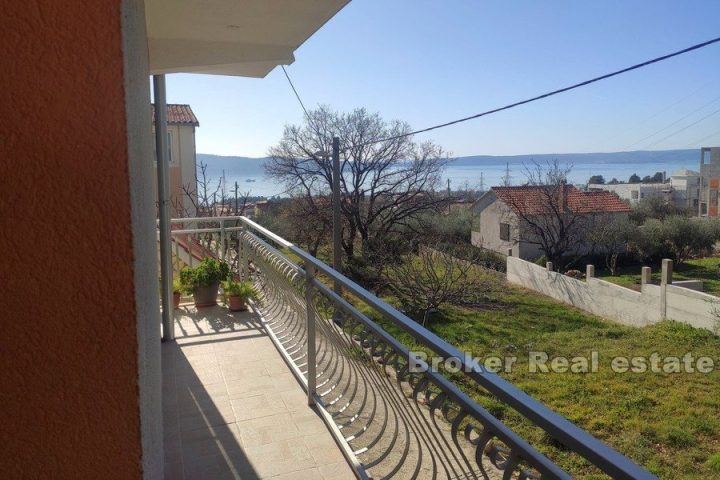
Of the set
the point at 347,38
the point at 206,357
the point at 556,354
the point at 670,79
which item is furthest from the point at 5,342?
the point at 670,79

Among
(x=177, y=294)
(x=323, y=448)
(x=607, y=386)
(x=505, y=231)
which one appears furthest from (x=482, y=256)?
(x=323, y=448)

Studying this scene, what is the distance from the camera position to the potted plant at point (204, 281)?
17.2 feet

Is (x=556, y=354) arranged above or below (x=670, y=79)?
below

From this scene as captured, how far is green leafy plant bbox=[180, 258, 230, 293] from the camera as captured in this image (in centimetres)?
523

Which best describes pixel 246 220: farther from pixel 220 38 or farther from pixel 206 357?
pixel 220 38

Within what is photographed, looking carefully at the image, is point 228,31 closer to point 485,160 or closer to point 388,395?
point 388,395

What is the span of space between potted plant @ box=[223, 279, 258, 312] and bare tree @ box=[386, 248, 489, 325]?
13.5 metres

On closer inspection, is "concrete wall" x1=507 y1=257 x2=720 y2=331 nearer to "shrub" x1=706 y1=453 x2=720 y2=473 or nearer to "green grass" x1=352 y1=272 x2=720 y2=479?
"green grass" x1=352 y1=272 x2=720 y2=479

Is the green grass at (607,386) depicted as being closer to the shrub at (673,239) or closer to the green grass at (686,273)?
the green grass at (686,273)

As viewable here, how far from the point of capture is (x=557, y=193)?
27.2 m

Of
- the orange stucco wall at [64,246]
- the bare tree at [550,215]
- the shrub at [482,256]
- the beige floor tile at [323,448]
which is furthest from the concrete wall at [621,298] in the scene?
the orange stucco wall at [64,246]

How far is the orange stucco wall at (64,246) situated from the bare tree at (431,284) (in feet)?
57.6

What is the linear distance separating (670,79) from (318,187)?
59.7 ft

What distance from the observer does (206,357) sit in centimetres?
392
